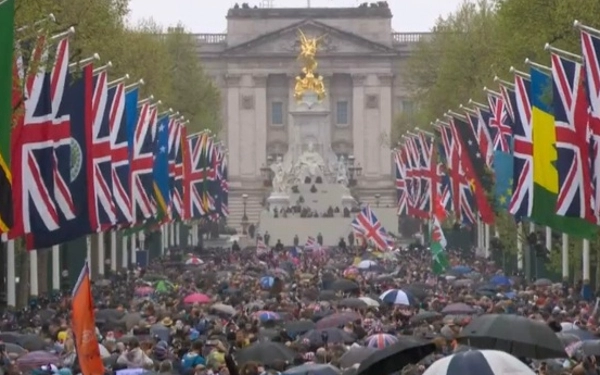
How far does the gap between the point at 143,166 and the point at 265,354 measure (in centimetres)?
2903

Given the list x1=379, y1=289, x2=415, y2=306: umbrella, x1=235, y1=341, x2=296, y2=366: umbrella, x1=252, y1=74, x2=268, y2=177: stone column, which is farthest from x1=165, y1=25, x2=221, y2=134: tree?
x1=235, y1=341, x2=296, y2=366: umbrella

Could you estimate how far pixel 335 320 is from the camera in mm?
37156

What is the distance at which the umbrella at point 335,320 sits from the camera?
36812 millimetres

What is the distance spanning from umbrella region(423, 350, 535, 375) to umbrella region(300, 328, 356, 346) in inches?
497

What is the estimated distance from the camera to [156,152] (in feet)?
216

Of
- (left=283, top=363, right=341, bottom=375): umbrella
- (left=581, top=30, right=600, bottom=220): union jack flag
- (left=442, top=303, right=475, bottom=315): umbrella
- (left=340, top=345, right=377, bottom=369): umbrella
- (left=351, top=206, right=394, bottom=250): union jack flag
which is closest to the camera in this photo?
(left=283, top=363, right=341, bottom=375): umbrella

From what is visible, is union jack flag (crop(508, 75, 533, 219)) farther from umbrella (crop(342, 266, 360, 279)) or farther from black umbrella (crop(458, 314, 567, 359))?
black umbrella (crop(458, 314, 567, 359))

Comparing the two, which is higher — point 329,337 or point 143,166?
point 143,166

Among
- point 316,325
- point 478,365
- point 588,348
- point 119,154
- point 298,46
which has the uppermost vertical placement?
point 298,46

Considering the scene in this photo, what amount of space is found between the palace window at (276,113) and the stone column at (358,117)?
5392mm

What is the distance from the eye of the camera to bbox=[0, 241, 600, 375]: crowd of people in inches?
1013

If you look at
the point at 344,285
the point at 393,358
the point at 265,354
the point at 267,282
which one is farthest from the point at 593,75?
the point at 267,282

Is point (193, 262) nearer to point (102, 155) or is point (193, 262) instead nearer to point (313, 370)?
point (102, 155)

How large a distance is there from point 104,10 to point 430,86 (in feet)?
171
